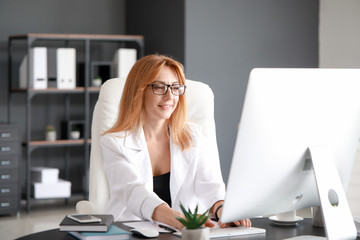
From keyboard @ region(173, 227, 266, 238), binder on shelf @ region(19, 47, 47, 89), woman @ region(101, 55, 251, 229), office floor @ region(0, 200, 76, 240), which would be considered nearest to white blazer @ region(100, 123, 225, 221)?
woman @ region(101, 55, 251, 229)

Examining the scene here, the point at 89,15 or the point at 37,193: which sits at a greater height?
the point at 89,15

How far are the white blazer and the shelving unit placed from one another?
2.99 m

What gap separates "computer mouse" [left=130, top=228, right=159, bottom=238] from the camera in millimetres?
1669

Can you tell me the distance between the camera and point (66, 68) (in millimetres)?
5227

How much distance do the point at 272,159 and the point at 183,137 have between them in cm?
87

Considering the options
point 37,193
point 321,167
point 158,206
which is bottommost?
point 37,193

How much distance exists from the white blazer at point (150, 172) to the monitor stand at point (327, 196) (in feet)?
1.93

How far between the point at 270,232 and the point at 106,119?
2.88 ft

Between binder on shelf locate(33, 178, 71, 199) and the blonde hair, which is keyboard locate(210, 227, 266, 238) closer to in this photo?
the blonde hair

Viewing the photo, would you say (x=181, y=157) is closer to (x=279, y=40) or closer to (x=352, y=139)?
(x=352, y=139)

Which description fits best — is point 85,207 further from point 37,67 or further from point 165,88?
point 37,67

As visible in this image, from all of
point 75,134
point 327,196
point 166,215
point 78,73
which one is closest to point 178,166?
point 166,215

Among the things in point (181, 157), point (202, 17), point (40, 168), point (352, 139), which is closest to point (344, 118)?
point (352, 139)

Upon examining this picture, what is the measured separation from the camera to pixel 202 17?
17.0 feet
